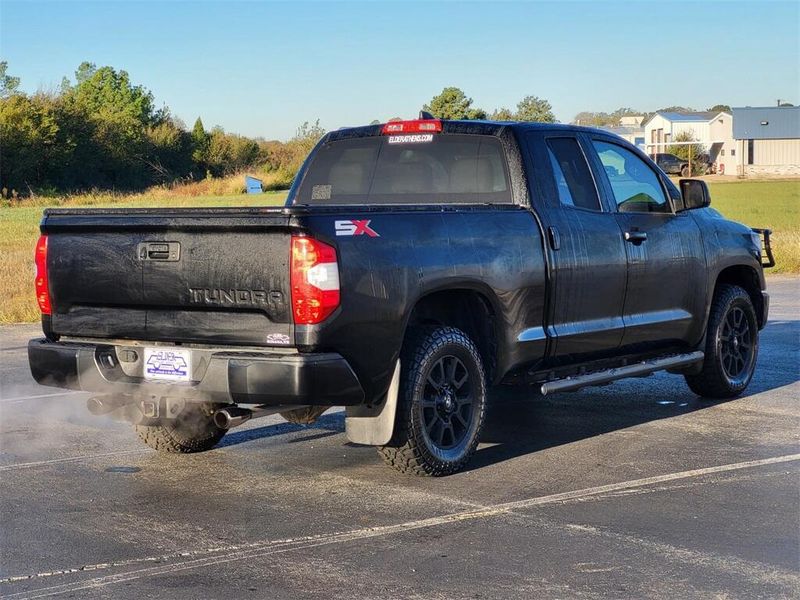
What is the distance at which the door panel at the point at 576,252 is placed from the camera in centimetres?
768

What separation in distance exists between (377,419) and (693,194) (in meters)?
3.54

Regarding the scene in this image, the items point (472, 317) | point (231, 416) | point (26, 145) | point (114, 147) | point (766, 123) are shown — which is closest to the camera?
point (231, 416)

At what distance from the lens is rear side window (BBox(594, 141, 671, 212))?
28.0 ft

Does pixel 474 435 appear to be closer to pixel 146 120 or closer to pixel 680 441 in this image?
pixel 680 441

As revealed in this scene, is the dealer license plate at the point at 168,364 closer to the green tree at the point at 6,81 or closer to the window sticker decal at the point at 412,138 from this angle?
the window sticker decal at the point at 412,138

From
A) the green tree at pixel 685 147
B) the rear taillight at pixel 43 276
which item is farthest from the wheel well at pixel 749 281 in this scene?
the green tree at pixel 685 147

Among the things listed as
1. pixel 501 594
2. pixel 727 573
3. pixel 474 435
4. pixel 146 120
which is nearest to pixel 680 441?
pixel 474 435

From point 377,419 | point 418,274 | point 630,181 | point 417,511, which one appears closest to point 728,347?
point 630,181

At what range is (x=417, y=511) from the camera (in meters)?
6.25

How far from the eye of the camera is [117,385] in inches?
263

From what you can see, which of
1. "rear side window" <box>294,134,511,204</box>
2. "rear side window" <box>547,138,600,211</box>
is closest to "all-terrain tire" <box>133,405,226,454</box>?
"rear side window" <box>294,134,511,204</box>

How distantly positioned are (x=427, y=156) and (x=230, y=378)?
2454 millimetres

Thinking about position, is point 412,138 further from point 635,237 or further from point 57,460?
point 57,460

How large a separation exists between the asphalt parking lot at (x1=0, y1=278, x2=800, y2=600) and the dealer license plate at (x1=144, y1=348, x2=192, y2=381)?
0.65 m
